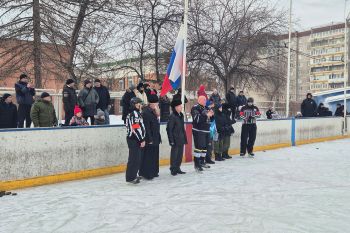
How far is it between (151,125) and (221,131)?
322 cm

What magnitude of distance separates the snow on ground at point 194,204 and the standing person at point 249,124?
2522 mm

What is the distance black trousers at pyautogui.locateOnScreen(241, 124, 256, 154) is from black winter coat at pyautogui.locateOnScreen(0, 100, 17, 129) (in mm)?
6236

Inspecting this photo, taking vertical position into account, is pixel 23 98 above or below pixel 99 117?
above

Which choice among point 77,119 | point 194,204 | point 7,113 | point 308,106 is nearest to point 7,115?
point 7,113

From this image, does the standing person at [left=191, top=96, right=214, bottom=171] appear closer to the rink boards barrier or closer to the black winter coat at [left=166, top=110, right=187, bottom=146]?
the black winter coat at [left=166, top=110, right=187, bottom=146]

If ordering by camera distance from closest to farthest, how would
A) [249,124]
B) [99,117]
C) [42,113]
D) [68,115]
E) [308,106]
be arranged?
[42,113], [68,115], [99,117], [249,124], [308,106]

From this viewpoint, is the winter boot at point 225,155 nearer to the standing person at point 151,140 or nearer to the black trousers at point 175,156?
the black trousers at point 175,156

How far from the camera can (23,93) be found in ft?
32.2

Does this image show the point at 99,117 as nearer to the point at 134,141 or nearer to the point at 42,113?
the point at 42,113

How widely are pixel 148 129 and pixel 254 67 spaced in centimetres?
1787

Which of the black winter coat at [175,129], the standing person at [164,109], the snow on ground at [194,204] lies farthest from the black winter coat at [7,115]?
the standing person at [164,109]

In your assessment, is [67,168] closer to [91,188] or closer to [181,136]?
Answer: [91,188]

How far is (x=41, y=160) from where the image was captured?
25.8 ft

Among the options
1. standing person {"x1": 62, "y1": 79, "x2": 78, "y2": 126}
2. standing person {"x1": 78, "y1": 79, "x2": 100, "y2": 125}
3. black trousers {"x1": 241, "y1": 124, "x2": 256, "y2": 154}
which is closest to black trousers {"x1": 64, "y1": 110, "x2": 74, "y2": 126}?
standing person {"x1": 62, "y1": 79, "x2": 78, "y2": 126}
